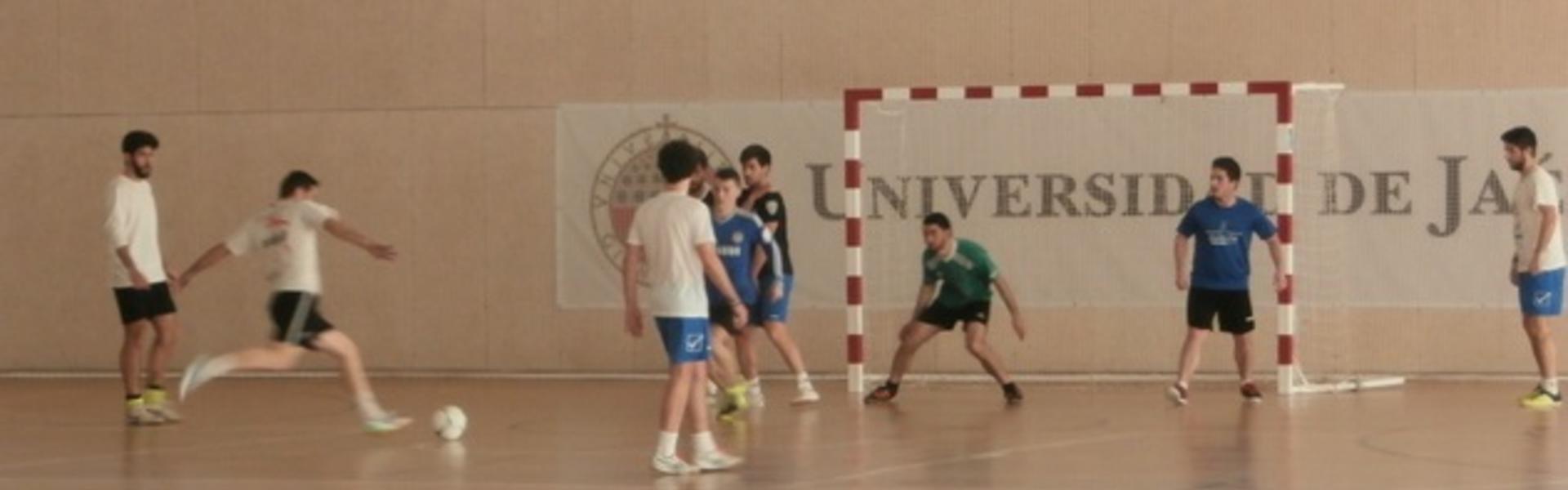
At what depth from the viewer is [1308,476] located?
1418 cm

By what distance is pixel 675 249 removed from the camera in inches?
575

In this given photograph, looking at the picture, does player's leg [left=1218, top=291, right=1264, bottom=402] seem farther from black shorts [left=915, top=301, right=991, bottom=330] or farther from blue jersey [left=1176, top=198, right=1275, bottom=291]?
black shorts [left=915, top=301, right=991, bottom=330]

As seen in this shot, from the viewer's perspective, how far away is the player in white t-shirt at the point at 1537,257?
64.0 ft

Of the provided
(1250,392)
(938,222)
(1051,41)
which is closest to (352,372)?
(938,222)

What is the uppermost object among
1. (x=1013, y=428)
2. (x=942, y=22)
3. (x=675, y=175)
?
(x=942, y=22)

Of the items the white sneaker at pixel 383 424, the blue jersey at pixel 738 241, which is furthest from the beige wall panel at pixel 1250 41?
the white sneaker at pixel 383 424

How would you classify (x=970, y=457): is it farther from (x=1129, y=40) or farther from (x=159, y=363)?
(x=1129, y=40)

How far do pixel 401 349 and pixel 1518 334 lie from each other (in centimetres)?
969

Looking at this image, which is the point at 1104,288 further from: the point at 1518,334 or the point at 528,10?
the point at 528,10

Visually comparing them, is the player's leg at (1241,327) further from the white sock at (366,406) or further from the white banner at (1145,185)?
the white sock at (366,406)

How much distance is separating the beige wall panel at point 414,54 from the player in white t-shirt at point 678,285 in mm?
10188

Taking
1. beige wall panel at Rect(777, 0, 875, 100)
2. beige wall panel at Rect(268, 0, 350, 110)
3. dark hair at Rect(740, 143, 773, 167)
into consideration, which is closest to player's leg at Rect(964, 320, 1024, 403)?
dark hair at Rect(740, 143, 773, 167)

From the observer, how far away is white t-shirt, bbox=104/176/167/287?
18781 millimetres

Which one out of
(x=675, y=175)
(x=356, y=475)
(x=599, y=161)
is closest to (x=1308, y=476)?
(x=675, y=175)
